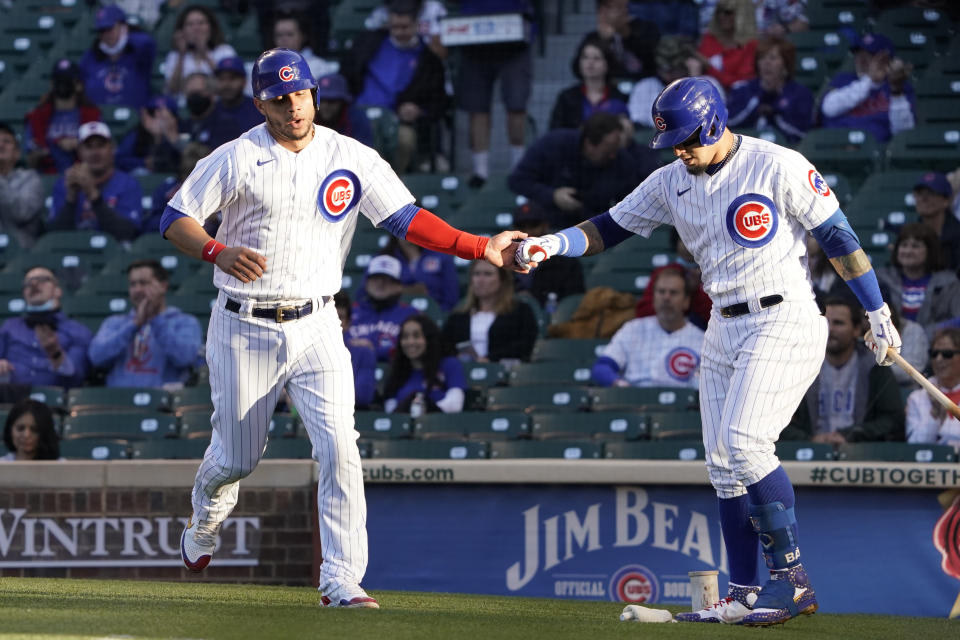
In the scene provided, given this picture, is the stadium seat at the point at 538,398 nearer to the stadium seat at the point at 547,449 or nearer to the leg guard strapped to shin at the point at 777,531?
the stadium seat at the point at 547,449

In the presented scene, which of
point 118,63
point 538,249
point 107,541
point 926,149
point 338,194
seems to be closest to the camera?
point 338,194

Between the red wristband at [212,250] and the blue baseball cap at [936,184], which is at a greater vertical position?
the blue baseball cap at [936,184]

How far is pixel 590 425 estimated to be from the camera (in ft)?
24.9

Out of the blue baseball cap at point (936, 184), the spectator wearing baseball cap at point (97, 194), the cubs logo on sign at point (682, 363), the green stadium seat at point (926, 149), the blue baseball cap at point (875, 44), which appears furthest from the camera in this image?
the spectator wearing baseball cap at point (97, 194)

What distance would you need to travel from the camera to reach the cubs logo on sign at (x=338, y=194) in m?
4.96

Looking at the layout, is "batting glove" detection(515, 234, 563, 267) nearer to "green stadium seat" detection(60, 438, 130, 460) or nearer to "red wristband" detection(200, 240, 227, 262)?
"red wristband" detection(200, 240, 227, 262)

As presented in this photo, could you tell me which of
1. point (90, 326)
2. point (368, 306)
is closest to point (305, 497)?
point (368, 306)

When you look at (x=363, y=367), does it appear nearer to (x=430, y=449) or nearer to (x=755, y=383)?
(x=430, y=449)

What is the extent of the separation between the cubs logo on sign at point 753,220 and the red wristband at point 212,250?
5.70 feet

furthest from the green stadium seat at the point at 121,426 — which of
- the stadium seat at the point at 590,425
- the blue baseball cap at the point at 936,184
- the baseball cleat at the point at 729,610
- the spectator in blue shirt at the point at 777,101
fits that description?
the blue baseball cap at the point at 936,184

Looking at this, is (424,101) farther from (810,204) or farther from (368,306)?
(810,204)

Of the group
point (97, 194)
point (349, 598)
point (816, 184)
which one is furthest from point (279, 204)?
point (97, 194)

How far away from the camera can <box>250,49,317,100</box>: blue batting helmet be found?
485 centimetres

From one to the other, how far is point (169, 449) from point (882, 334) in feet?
13.7
